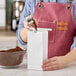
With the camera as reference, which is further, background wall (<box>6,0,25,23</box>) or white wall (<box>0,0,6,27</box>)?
background wall (<box>6,0,25,23</box>)

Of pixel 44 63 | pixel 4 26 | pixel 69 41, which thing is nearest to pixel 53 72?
pixel 44 63

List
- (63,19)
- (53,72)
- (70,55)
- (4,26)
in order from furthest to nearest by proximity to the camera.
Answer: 1. (4,26)
2. (63,19)
3. (70,55)
4. (53,72)

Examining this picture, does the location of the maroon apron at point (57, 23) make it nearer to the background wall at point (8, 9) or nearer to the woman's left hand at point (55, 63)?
the woman's left hand at point (55, 63)

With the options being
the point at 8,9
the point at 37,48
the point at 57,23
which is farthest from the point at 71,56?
the point at 8,9

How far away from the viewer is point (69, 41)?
1.85 m

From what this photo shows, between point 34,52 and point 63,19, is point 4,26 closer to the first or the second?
point 63,19

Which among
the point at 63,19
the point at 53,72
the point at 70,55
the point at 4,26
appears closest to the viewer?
the point at 53,72

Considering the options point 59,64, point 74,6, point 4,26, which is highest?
point 74,6

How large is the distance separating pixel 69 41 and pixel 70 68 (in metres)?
0.42

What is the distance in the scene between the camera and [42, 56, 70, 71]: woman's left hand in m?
1.39

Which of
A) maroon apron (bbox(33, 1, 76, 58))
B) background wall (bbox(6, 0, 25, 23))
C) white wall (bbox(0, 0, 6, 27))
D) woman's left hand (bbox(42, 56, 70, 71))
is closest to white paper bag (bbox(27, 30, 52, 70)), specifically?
woman's left hand (bbox(42, 56, 70, 71))

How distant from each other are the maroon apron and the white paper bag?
431 mm

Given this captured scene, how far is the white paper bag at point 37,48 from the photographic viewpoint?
1.36 meters

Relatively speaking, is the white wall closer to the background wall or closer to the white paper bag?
the background wall
